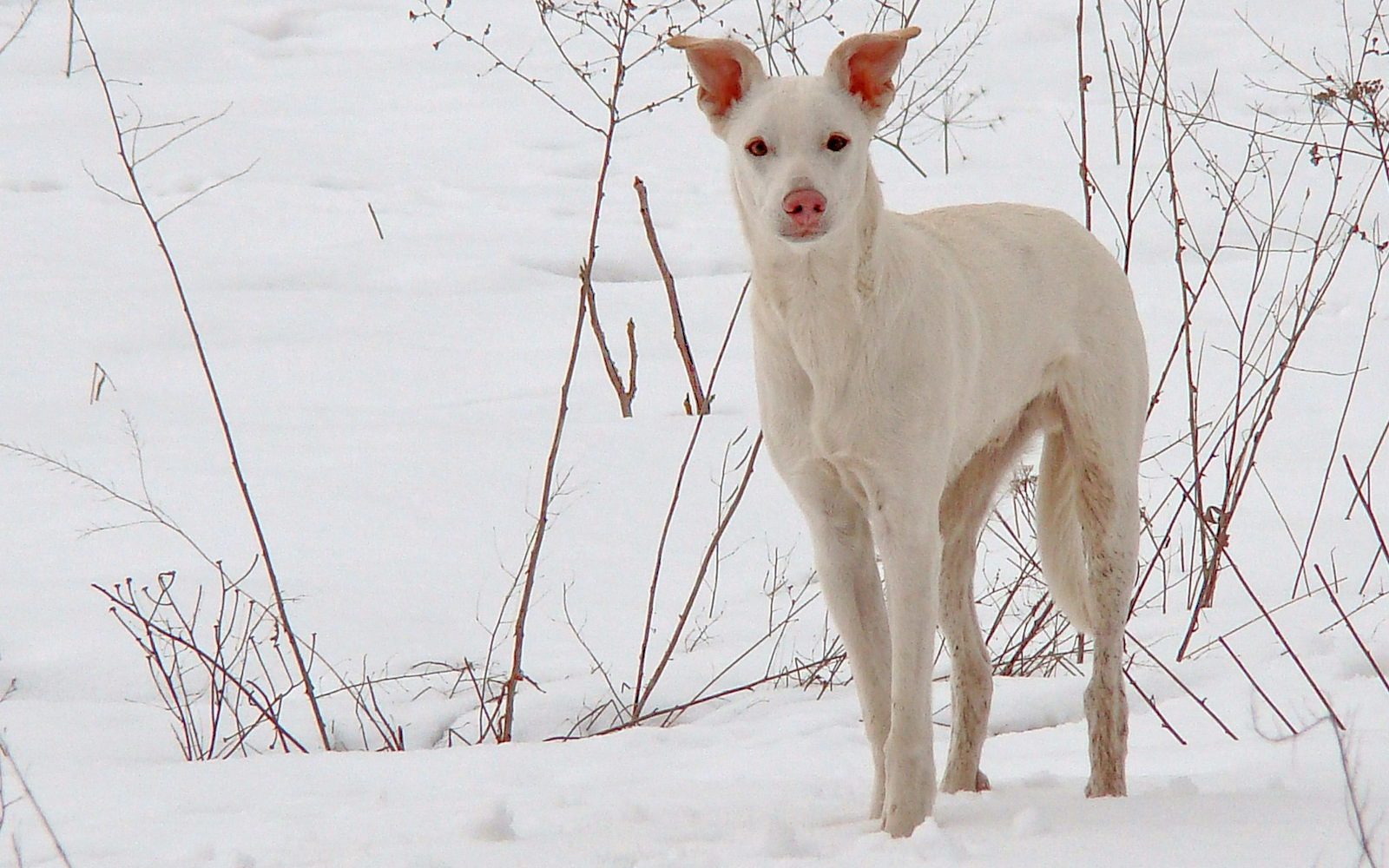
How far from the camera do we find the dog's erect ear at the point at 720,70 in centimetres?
285

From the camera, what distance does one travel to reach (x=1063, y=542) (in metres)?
3.56

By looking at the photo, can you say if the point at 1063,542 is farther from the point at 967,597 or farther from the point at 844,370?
the point at 844,370

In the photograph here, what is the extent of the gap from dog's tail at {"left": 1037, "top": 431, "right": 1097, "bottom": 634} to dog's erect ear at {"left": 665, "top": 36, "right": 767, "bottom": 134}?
1.17m

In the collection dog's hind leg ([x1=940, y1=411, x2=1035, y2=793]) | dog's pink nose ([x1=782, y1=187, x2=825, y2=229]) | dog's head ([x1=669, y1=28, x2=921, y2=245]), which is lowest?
dog's hind leg ([x1=940, y1=411, x2=1035, y2=793])

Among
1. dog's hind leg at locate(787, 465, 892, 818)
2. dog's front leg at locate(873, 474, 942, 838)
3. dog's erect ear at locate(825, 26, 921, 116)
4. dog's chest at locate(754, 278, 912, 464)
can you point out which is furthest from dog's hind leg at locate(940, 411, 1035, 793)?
dog's erect ear at locate(825, 26, 921, 116)

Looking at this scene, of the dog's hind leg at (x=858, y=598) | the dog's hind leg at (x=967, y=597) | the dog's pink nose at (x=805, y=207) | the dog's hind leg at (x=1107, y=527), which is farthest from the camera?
the dog's hind leg at (x=967, y=597)

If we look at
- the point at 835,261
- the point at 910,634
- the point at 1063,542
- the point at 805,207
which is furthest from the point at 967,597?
the point at 805,207

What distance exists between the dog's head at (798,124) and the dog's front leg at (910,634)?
56 centimetres

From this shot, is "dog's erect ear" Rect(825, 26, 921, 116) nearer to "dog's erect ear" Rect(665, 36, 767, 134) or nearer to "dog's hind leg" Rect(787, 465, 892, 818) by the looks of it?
"dog's erect ear" Rect(665, 36, 767, 134)

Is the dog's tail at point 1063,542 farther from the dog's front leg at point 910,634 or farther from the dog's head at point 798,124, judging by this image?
the dog's head at point 798,124

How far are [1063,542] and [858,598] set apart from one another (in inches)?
26.8

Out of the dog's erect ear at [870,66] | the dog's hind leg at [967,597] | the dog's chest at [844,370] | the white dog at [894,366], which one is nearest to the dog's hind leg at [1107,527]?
the white dog at [894,366]

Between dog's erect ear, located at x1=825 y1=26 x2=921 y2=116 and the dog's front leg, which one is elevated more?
dog's erect ear, located at x1=825 y1=26 x2=921 y2=116

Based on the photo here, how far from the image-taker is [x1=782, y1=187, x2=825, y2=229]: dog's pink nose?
2.64m
